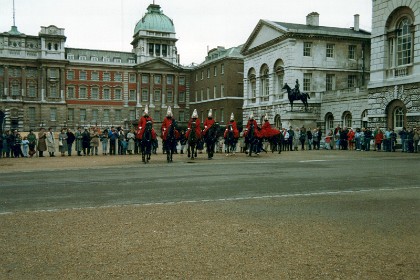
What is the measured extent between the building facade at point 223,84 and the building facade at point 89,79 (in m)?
12.2

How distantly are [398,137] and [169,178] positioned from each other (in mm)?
23695

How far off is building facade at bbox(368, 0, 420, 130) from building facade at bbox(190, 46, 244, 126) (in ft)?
115

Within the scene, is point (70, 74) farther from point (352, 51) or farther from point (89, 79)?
point (352, 51)

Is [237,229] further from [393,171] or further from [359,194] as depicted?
[393,171]

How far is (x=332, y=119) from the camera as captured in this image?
4734 cm

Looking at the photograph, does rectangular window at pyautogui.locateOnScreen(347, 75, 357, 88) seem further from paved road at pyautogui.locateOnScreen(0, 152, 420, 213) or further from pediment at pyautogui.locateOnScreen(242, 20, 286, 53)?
paved road at pyautogui.locateOnScreen(0, 152, 420, 213)

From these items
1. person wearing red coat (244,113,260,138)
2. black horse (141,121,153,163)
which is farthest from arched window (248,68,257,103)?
black horse (141,121,153,163)

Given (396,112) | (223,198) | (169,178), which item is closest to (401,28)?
(396,112)

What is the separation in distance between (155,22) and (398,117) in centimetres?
6642

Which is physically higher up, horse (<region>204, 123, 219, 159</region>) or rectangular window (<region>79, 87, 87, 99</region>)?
rectangular window (<region>79, 87, 87, 99</region>)

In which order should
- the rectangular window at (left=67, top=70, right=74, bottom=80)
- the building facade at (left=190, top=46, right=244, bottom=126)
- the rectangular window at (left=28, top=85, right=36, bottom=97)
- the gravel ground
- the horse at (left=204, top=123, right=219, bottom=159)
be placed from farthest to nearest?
the rectangular window at (left=67, top=70, right=74, bottom=80), the rectangular window at (left=28, top=85, right=36, bottom=97), the building facade at (left=190, top=46, right=244, bottom=126), the horse at (left=204, top=123, right=219, bottom=159), the gravel ground

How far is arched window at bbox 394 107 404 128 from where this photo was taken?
31.9 metres

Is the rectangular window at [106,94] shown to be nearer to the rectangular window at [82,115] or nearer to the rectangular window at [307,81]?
the rectangular window at [82,115]

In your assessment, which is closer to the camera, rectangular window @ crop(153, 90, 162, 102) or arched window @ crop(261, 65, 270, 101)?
arched window @ crop(261, 65, 270, 101)
